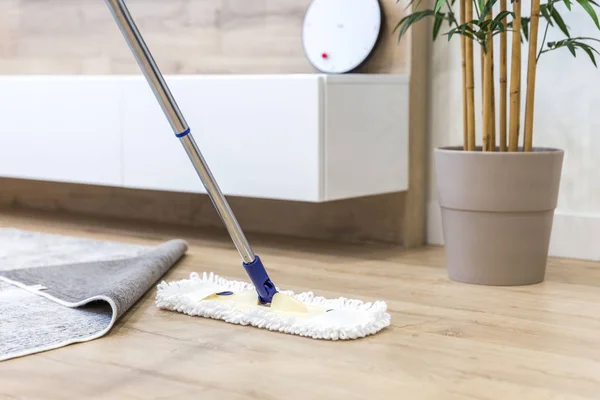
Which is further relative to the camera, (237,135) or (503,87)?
(237,135)

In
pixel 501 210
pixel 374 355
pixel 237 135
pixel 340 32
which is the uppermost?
pixel 340 32

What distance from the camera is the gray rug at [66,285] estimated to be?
1509mm

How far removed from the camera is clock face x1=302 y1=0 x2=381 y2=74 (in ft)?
7.82

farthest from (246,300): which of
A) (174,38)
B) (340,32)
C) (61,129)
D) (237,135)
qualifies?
(174,38)

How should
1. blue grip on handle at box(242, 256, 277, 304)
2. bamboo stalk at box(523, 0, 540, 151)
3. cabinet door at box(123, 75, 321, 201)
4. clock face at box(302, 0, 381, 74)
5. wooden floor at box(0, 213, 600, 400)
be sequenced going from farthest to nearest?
clock face at box(302, 0, 381, 74), cabinet door at box(123, 75, 321, 201), bamboo stalk at box(523, 0, 540, 151), blue grip on handle at box(242, 256, 277, 304), wooden floor at box(0, 213, 600, 400)

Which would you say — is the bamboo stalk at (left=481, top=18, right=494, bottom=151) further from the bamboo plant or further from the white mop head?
the white mop head

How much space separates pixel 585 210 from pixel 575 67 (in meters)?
0.38

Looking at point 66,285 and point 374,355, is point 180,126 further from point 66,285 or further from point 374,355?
point 66,285

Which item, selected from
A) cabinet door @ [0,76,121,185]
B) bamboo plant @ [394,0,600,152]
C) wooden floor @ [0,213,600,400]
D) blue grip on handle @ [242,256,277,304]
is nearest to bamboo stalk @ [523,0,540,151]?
bamboo plant @ [394,0,600,152]

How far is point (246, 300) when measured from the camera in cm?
168

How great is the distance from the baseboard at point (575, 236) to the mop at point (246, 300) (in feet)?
2.56

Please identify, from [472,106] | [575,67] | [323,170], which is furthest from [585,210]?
[323,170]

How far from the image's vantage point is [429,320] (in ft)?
5.42

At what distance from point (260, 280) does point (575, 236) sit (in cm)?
107
